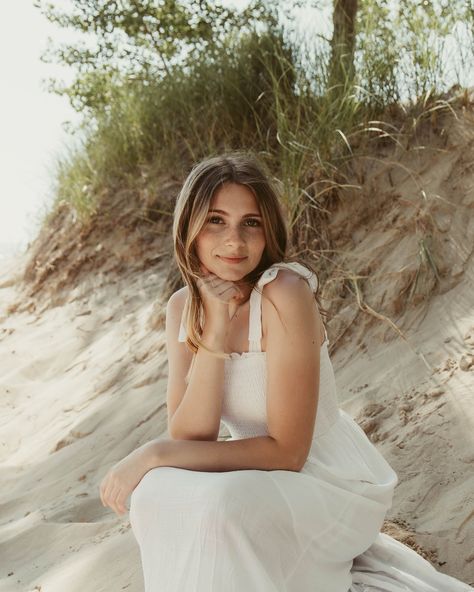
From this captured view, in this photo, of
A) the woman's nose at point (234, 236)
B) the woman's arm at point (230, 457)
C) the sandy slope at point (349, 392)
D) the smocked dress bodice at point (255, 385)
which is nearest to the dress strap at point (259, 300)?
the smocked dress bodice at point (255, 385)

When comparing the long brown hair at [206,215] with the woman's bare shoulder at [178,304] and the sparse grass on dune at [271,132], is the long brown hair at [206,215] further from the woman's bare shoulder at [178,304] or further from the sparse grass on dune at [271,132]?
the sparse grass on dune at [271,132]

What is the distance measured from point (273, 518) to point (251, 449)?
253 mm

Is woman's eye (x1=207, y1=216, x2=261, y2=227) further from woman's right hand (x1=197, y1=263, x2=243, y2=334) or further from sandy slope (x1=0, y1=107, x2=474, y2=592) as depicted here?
sandy slope (x1=0, y1=107, x2=474, y2=592)

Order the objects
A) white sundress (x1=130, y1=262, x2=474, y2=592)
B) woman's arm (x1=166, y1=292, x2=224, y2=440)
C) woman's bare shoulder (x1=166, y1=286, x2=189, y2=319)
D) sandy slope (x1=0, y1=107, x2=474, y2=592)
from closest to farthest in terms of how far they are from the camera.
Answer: white sundress (x1=130, y1=262, x2=474, y2=592)
woman's arm (x1=166, y1=292, x2=224, y2=440)
woman's bare shoulder (x1=166, y1=286, x2=189, y2=319)
sandy slope (x1=0, y1=107, x2=474, y2=592)

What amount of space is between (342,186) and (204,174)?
7.59 feet

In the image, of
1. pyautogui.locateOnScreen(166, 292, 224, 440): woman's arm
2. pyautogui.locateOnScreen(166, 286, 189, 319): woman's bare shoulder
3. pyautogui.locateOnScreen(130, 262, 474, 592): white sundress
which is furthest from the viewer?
pyautogui.locateOnScreen(166, 286, 189, 319): woman's bare shoulder

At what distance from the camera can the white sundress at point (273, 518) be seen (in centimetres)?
199

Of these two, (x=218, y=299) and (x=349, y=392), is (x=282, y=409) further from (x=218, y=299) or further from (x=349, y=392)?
(x=349, y=392)

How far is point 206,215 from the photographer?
7.98ft

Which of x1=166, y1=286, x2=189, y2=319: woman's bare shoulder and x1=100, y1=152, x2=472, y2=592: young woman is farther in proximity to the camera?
x1=166, y1=286, x2=189, y2=319: woman's bare shoulder

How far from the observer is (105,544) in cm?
327

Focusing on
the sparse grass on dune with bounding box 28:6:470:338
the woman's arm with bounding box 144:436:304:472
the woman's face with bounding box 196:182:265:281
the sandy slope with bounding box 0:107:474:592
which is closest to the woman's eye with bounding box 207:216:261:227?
the woman's face with bounding box 196:182:265:281

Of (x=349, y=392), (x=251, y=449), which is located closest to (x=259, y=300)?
(x=251, y=449)

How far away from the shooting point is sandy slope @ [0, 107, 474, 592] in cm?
301
